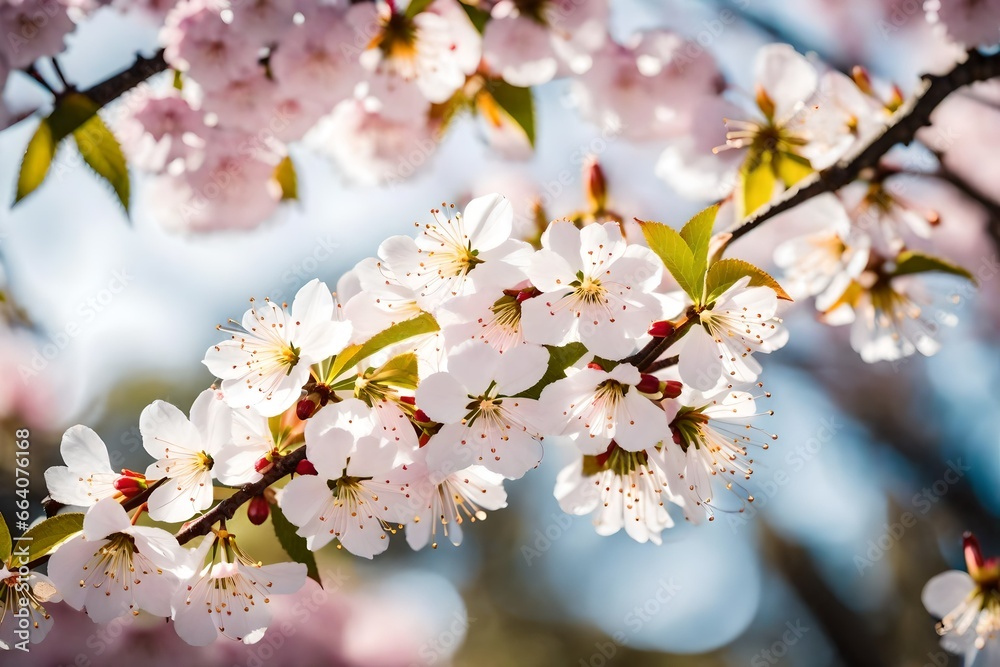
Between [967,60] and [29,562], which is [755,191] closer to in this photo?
[967,60]

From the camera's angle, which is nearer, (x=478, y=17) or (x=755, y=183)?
(x=755, y=183)

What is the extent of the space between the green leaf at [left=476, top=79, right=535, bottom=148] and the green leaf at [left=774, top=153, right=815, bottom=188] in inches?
15.8

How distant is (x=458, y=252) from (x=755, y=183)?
59 cm

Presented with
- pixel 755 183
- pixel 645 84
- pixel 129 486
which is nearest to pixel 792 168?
pixel 755 183

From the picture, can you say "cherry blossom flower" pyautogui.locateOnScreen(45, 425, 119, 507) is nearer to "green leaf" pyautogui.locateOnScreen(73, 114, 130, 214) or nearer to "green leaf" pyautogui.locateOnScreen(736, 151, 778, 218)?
"green leaf" pyautogui.locateOnScreen(73, 114, 130, 214)

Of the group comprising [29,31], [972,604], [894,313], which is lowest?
[972,604]

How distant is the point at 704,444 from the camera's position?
80 centimetres

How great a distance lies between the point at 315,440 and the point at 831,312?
36.7 inches

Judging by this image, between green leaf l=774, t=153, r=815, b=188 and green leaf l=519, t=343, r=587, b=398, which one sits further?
green leaf l=774, t=153, r=815, b=188

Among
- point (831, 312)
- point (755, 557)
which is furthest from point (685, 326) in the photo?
point (755, 557)

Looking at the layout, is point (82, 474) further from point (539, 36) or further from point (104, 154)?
point (539, 36)

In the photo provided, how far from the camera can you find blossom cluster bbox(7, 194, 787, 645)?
2.24 feet

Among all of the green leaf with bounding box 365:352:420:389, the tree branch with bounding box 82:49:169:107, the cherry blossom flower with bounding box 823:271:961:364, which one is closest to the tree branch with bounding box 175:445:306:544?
the green leaf with bounding box 365:352:420:389

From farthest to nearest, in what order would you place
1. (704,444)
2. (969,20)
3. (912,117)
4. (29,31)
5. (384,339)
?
1. (969,20)
2. (29,31)
3. (912,117)
4. (704,444)
5. (384,339)
